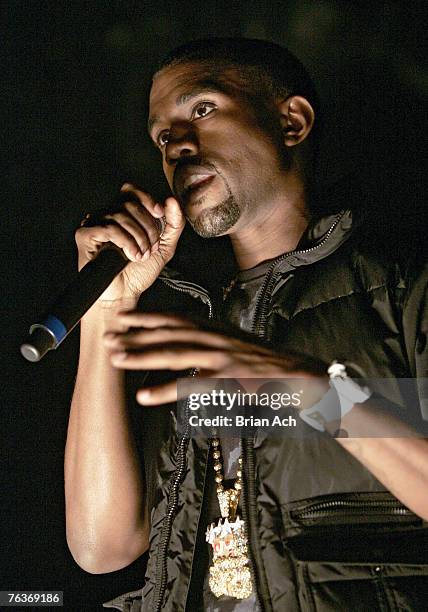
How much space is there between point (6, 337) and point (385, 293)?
0.76 m

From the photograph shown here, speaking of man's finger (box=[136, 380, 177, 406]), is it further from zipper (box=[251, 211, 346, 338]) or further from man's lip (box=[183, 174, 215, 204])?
man's lip (box=[183, 174, 215, 204])

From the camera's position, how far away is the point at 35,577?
1205mm

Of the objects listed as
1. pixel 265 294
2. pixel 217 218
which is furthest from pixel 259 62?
pixel 265 294

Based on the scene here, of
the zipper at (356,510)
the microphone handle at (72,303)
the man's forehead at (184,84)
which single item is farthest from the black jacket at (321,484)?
the man's forehead at (184,84)

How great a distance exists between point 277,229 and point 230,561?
557 mm

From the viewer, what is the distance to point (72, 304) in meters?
0.71

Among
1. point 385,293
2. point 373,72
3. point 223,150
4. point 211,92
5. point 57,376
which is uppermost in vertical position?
point 373,72

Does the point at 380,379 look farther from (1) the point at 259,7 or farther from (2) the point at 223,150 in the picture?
(1) the point at 259,7

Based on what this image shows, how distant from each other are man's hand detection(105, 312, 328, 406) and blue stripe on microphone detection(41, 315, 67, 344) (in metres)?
0.05

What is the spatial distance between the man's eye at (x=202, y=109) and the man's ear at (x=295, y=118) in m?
0.16

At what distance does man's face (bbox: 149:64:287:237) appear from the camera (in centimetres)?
104

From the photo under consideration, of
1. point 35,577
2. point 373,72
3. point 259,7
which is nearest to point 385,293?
point 373,72

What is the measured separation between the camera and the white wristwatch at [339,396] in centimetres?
69

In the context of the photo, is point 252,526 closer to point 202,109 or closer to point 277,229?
point 277,229
